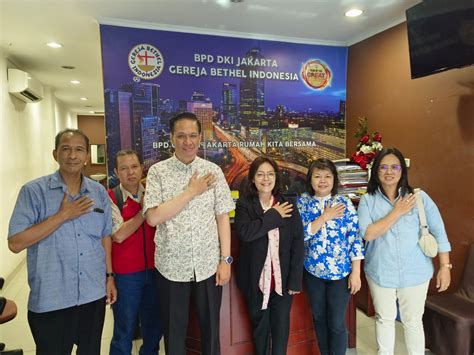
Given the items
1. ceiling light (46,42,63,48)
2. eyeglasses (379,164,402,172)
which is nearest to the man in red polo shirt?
eyeglasses (379,164,402,172)

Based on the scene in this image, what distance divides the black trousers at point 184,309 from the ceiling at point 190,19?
2348mm

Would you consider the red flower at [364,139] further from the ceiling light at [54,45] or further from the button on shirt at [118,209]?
the ceiling light at [54,45]

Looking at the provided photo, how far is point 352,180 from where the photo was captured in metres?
2.96

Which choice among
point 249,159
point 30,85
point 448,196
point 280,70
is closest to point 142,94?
point 249,159

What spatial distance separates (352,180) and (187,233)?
1.82 metres

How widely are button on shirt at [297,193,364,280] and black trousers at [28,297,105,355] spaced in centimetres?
118

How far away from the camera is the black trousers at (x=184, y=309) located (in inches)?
67.8

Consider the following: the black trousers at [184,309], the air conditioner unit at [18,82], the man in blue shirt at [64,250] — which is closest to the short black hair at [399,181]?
the black trousers at [184,309]

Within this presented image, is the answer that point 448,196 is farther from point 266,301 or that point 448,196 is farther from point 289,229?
point 266,301

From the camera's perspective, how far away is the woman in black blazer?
1888 millimetres

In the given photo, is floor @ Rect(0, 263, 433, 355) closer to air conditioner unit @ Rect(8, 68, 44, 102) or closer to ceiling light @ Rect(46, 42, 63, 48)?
air conditioner unit @ Rect(8, 68, 44, 102)

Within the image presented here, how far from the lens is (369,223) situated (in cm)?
199

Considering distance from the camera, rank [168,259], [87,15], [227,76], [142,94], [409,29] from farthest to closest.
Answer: [227,76], [142,94], [87,15], [409,29], [168,259]

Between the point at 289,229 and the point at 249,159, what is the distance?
79.4 inches
